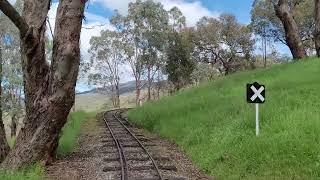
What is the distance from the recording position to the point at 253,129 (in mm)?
14352

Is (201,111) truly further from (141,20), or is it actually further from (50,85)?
(141,20)

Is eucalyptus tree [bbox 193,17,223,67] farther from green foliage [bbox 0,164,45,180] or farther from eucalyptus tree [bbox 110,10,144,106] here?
green foliage [bbox 0,164,45,180]

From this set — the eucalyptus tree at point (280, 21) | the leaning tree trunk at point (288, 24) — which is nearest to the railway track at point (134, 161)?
the leaning tree trunk at point (288, 24)

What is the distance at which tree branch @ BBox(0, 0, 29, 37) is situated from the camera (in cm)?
1203

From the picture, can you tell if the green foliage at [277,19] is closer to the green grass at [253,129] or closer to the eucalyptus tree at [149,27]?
the eucalyptus tree at [149,27]

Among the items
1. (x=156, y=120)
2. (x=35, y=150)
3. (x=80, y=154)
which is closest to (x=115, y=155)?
(x=80, y=154)

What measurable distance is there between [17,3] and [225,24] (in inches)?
1374

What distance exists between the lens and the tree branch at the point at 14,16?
1203 centimetres

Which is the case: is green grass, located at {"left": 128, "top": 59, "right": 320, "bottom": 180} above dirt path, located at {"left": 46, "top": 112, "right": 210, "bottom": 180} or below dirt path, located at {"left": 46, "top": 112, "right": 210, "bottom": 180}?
above

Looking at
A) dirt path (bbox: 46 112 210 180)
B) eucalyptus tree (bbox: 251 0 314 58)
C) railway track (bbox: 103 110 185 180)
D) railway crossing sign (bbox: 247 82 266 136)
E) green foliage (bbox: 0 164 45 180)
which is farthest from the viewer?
eucalyptus tree (bbox: 251 0 314 58)

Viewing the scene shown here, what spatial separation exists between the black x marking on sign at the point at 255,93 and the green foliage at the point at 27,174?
19.7 feet

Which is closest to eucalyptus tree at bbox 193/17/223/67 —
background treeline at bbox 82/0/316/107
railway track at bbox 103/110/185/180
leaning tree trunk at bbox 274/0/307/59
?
background treeline at bbox 82/0/316/107

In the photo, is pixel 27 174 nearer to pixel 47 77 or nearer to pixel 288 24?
pixel 47 77

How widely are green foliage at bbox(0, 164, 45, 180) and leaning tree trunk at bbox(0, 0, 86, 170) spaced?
554 mm
